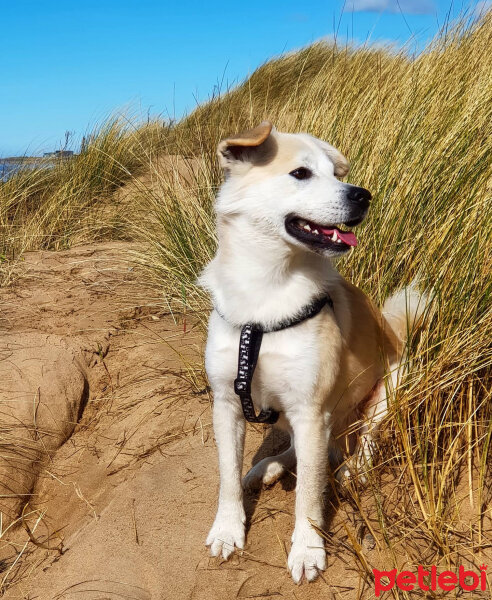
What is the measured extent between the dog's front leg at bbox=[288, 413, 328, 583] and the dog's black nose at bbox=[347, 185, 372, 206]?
2.74 ft

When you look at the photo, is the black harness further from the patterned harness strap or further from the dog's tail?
the dog's tail

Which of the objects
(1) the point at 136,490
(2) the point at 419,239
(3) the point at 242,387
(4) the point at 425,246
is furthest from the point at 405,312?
(1) the point at 136,490

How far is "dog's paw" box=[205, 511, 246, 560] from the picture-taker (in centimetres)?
248

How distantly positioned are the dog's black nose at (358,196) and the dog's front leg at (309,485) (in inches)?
32.8

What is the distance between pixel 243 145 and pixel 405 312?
3.38 feet

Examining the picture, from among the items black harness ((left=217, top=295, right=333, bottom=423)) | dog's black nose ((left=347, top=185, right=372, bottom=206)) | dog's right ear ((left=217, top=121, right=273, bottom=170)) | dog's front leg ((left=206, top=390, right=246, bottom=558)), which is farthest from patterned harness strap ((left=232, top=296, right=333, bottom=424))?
dog's right ear ((left=217, top=121, right=273, bottom=170))

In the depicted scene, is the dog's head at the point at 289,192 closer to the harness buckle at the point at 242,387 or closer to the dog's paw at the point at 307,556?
the harness buckle at the point at 242,387

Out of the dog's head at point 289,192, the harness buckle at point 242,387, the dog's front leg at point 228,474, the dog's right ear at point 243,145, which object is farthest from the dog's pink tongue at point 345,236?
the dog's front leg at point 228,474

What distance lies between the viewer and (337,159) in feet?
9.09

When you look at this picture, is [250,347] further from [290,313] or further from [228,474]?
[228,474]

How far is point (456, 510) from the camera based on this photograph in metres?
2.28

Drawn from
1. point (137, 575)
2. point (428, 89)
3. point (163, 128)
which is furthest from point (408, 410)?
point (163, 128)

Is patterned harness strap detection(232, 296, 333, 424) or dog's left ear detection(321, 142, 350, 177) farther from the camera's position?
dog's left ear detection(321, 142, 350, 177)

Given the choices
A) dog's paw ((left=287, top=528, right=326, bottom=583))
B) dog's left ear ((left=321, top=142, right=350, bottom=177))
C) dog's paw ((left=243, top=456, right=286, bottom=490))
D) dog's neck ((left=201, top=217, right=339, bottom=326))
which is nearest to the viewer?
dog's paw ((left=287, top=528, right=326, bottom=583))
